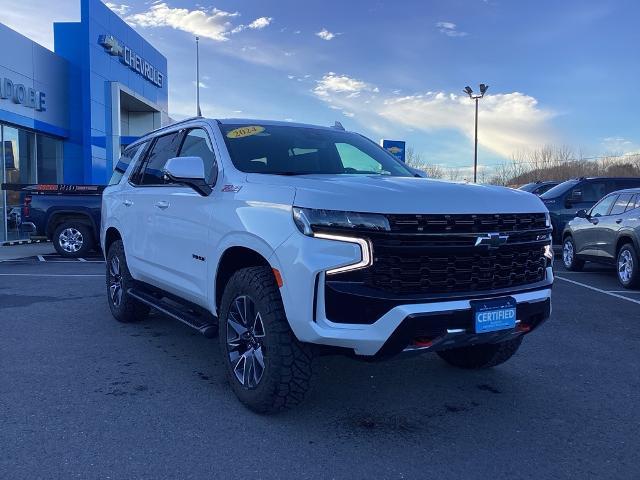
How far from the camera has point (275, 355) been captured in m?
3.42

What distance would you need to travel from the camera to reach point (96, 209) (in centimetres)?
1264

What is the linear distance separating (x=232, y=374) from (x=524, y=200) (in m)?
2.25

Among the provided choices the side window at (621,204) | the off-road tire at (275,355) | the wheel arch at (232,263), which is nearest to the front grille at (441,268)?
the off-road tire at (275,355)

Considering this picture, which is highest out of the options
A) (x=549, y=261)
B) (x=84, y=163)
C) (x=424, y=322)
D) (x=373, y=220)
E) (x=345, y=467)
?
(x=84, y=163)

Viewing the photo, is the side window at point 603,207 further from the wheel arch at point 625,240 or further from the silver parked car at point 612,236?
the wheel arch at point 625,240

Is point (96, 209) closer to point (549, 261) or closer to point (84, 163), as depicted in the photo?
point (84, 163)

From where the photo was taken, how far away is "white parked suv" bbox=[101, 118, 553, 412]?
317 centimetres

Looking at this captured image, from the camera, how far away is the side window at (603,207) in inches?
401

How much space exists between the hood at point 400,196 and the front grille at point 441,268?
22 cm

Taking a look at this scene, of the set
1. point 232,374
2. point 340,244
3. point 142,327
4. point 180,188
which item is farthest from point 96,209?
point 340,244

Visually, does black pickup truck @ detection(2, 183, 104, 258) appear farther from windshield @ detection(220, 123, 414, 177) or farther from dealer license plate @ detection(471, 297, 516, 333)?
dealer license plate @ detection(471, 297, 516, 333)

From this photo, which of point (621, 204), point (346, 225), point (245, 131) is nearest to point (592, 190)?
point (621, 204)

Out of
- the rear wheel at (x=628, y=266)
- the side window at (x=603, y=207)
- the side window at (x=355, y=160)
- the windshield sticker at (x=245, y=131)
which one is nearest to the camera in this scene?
the windshield sticker at (x=245, y=131)

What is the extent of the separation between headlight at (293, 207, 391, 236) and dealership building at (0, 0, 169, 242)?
15.3 m
